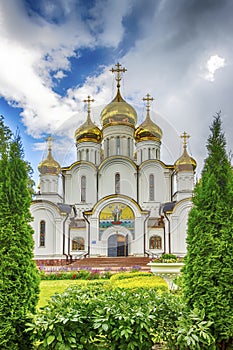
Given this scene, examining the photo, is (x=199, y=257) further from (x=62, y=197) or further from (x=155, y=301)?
(x=62, y=197)

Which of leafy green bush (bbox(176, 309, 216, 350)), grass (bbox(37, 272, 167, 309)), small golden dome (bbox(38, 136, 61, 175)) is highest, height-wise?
small golden dome (bbox(38, 136, 61, 175))

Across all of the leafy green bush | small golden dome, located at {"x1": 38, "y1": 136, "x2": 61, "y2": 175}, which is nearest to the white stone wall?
small golden dome, located at {"x1": 38, "y1": 136, "x2": 61, "y2": 175}

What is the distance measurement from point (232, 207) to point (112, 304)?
1.83 meters

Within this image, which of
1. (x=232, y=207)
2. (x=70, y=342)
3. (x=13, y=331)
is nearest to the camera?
(x=70, y=342)

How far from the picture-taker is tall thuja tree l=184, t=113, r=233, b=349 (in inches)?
163

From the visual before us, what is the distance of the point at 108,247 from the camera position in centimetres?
2695

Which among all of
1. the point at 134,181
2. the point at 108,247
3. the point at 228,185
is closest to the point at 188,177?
the point at 134,181

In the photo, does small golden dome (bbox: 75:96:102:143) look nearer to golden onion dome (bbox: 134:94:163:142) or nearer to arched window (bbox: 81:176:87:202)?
golden onion dome (bbox: 134:94:163:142)

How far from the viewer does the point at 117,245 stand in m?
27.1

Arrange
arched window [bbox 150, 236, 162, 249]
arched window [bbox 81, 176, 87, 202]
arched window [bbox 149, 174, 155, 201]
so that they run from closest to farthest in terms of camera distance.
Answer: arched window [bbox 150, 236, 162, 249], arched window [bbox 149, 174, 155, 201], arched window [bbox 81, 176, 87, 202]

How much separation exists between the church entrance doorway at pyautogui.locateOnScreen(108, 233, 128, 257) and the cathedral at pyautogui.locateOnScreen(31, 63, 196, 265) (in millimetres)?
73

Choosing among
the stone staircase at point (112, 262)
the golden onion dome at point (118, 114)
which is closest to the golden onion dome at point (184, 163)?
the golden onion dome at point (118, 114)

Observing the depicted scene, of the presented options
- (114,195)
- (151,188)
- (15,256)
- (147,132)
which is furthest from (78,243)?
(15,256)

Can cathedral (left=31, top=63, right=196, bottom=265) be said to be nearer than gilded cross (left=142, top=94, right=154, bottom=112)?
Yes
